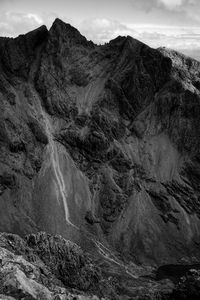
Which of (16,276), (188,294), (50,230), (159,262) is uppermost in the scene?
(16,276)

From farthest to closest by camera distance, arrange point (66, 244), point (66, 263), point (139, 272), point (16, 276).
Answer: point (139, 272) → point (66, 244) → point (66, 263) → point (16, 276)

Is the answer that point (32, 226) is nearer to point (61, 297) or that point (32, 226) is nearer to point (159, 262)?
point (159, 262)

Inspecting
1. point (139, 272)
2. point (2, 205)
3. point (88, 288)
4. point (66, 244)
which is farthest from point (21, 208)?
point (88, 288)

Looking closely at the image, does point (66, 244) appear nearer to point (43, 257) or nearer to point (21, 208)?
point (43, 257)

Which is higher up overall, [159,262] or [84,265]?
[84,265]

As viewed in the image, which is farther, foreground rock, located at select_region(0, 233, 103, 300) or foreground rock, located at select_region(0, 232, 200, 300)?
foreground rock, located at select_region(0, 232, 200, 300)

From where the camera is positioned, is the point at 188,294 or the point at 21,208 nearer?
the point at 188,294

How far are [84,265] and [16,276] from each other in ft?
108

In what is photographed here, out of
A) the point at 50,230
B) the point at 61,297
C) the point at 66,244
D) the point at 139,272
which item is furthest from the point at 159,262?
the point at 61,297

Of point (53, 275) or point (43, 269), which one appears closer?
point (43, 269)

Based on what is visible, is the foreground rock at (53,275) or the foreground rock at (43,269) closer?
the foreground rock at (43,269)

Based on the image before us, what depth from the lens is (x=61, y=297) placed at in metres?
68.1

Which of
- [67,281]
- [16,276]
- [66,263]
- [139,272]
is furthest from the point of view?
[139,272]

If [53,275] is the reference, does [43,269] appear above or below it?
above
